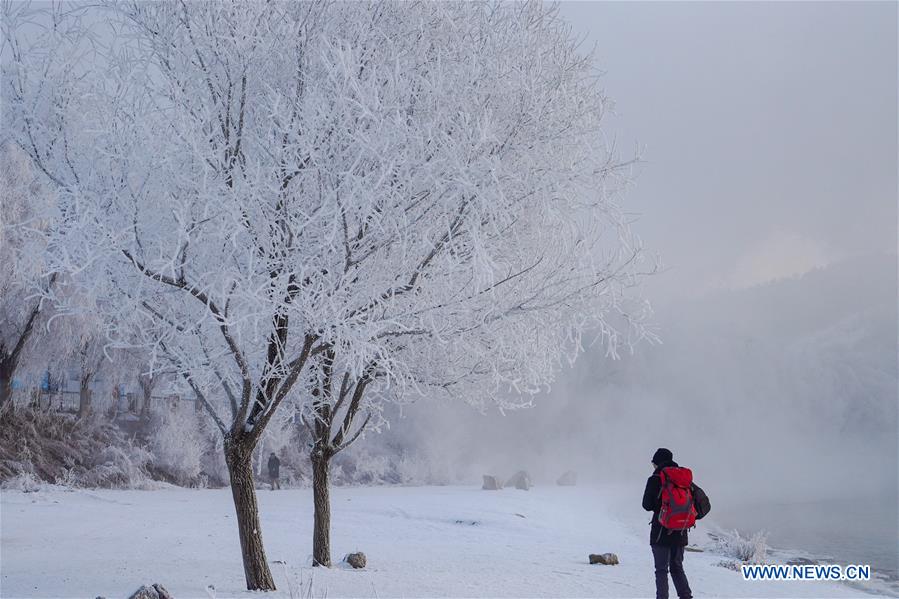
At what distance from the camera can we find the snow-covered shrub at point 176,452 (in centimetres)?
2788

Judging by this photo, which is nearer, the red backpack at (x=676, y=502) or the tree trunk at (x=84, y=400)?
the red backpack at (x=676, y=502)

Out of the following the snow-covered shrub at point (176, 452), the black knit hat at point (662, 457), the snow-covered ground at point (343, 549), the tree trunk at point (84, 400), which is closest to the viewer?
the black knit hat at point (662, 457)

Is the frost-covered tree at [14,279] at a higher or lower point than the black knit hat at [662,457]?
higher

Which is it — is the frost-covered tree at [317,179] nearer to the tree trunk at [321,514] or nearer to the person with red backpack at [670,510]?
the person with red backpack at [670,510]

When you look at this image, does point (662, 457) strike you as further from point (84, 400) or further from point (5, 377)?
point (84, 400)

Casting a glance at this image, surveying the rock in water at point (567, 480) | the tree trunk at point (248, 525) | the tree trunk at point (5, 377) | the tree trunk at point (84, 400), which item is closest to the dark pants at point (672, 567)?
the tree trunk at point (248, 525)

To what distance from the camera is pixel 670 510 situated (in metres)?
7.24

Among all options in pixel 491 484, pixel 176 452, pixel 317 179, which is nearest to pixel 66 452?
pixel 176 452

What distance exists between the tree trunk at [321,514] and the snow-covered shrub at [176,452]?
63.6 feet

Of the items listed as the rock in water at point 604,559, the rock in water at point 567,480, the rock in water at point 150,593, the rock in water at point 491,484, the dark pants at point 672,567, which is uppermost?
the rock in water at point 567,480

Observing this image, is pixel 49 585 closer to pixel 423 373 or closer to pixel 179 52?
pixel 423 373

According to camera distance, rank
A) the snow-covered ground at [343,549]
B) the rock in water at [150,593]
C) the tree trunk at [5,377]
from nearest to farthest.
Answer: the rock in water at [150,593], the snow-covered ground at [343,549], the tree trunk at [5,377]

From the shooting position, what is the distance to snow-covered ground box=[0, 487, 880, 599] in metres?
8.75

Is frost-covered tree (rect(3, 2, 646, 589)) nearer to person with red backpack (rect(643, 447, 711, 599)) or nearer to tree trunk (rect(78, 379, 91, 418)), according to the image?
person with red backpack (rect(643, 447, 711, 599))
